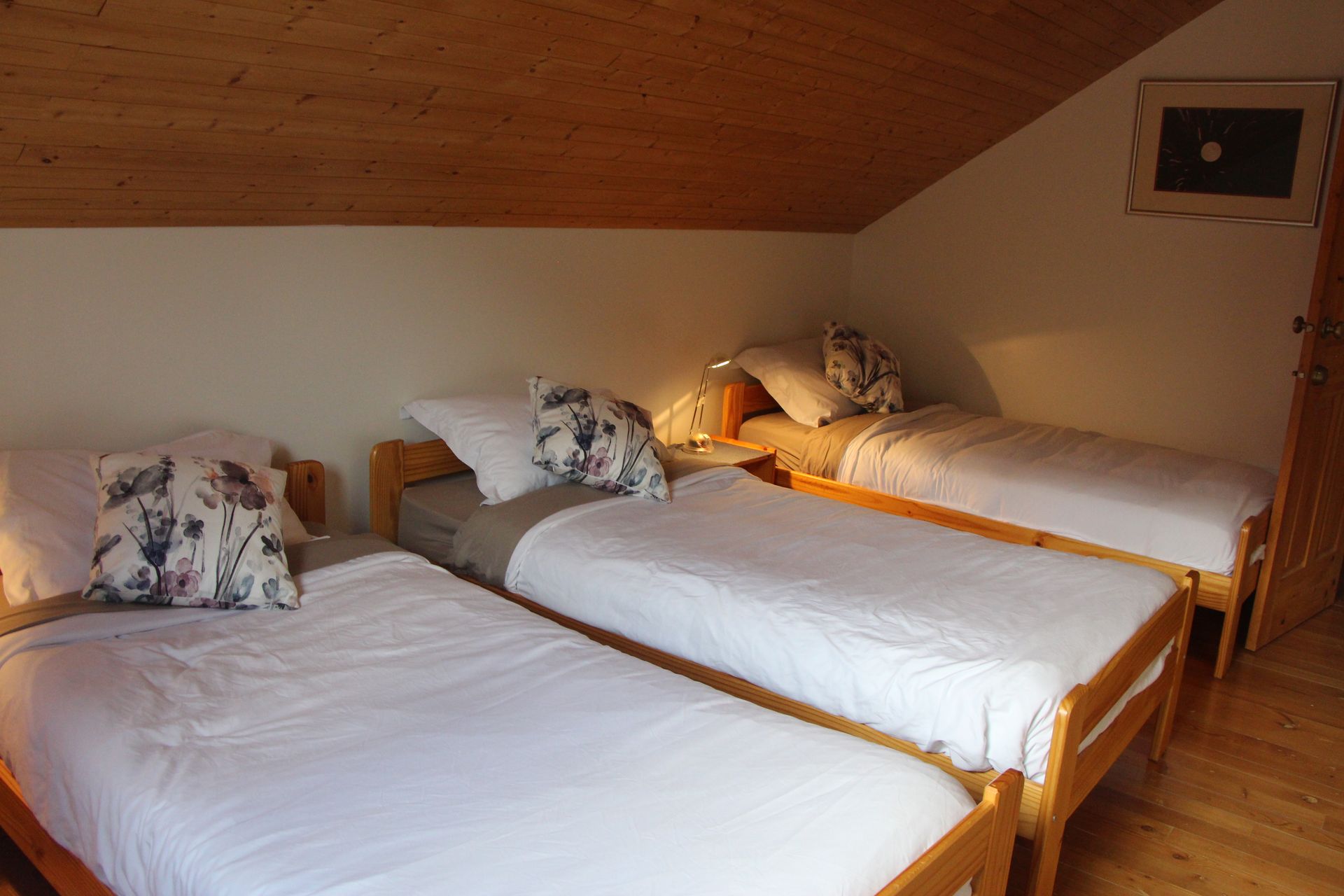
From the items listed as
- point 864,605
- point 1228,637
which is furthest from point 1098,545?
point 864,605

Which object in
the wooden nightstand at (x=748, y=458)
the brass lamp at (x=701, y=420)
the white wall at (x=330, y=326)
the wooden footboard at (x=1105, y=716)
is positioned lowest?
the wooden footboard at (x=1105, y=716)

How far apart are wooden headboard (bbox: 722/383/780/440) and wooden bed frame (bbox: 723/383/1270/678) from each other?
38 centimetres

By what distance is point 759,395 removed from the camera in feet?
14.5

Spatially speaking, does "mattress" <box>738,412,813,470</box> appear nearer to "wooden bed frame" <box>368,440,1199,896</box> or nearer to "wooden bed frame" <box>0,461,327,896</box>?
"wooden bed frame" <box>368,440,1199,896</box>

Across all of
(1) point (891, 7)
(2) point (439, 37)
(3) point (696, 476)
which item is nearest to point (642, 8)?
(2) point (439, 37)

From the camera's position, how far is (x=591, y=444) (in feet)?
9.79

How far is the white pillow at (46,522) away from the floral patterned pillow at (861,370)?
9.10ft

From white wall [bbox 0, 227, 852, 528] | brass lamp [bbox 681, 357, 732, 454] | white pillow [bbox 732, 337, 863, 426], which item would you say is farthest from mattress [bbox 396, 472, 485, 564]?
white pillow [bbox 732, 337, 863, 426]

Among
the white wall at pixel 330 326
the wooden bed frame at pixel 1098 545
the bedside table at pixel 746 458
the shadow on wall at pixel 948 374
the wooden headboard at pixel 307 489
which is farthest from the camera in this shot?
the shadow on wall at pixel 948 374

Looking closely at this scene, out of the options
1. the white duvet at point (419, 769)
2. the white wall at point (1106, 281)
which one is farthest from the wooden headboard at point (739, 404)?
the white duvet at point (419, 769)

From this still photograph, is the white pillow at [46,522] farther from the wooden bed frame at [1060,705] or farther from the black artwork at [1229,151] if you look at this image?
the black artwork at [1229,151]

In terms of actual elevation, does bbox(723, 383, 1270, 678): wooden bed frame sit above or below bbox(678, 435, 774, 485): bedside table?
below

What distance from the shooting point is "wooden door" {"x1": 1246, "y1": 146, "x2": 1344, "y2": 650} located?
3113 mm

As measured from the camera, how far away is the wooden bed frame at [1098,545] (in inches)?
121
